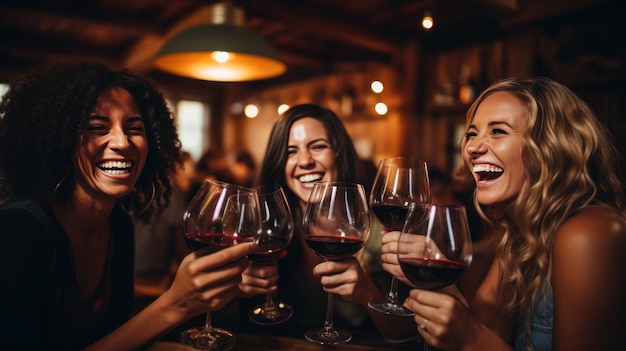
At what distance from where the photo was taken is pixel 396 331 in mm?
1519

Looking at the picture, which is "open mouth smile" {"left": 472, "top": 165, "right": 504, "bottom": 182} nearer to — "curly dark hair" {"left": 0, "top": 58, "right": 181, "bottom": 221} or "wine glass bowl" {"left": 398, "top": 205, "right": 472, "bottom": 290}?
"wine glass bowl" {"left": 398, "top": 205, "right": 472, "bottom": 290}

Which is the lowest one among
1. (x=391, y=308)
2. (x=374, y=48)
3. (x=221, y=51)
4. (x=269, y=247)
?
(x=391, y=308)

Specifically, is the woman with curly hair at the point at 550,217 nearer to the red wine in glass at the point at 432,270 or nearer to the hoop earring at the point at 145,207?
the red wine in glass at the point at 432,270

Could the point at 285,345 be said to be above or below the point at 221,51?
below

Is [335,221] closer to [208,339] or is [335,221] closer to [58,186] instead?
[208,339]

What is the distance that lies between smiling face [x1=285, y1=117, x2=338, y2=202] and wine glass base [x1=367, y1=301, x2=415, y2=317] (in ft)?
2.45

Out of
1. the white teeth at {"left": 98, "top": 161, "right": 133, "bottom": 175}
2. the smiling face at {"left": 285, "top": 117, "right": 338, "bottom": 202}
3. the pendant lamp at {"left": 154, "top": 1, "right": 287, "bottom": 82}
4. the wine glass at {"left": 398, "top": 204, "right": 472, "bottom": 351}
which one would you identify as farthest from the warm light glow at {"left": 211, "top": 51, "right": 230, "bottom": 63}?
the wine glass at {"left": 398, "top": 204, "right": 472, "bottom": 351}

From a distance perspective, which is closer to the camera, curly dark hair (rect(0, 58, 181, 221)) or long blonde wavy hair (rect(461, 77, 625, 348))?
long blonde wavy hair (rect(461, 77, 625, 348))

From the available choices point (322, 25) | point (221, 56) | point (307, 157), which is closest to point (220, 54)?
point (221, 56)

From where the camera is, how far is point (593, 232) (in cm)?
111

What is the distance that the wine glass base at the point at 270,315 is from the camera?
1290mm

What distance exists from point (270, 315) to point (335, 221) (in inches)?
14.4

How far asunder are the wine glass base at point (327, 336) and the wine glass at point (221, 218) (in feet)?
1.14

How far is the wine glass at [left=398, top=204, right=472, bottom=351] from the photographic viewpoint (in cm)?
96
